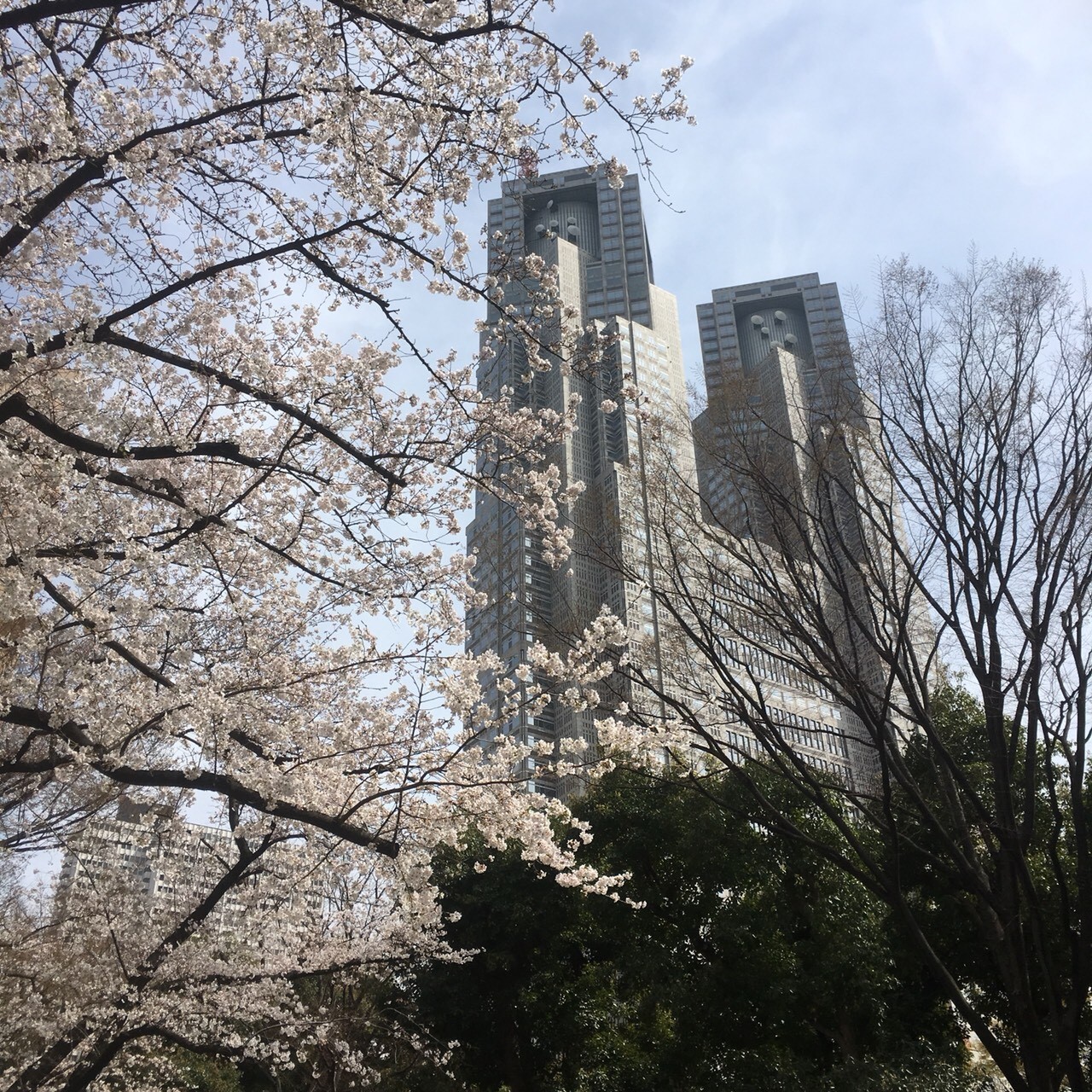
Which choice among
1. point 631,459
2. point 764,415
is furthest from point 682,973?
point 764,415

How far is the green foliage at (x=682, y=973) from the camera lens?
8305 millimetres

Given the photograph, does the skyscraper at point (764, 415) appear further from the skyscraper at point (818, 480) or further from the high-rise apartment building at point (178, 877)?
the high-rise apartment building at point (178, 877)

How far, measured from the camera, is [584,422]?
106 feet

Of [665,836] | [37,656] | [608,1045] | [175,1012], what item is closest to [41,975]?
[175,1012]

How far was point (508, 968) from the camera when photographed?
36.3 feet

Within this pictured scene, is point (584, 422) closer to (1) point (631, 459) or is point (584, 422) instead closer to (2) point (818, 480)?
(1) point (631, 459)

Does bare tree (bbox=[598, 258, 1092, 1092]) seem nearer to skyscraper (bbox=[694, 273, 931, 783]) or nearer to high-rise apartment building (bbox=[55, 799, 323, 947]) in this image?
skyscraper (bbox=[694, 273, 931, 783])

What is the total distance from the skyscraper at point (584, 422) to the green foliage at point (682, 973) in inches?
76.4

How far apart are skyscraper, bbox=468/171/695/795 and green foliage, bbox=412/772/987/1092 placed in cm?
194

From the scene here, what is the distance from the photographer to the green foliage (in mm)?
8305

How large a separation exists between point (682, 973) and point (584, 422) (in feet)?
81.3

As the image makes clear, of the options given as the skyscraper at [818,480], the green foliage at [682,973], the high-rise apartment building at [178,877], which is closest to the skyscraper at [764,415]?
the skyscraper at [818,480]

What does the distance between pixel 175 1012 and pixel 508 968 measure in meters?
4.59

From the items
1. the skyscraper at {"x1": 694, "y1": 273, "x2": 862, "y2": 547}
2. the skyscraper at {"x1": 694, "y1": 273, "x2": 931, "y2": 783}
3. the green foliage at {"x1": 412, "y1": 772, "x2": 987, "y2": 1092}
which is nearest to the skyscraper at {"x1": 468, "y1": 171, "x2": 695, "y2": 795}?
the skyscraper at {"x1": 694, "y1": 273, "x2": 862, "y2": 547}
